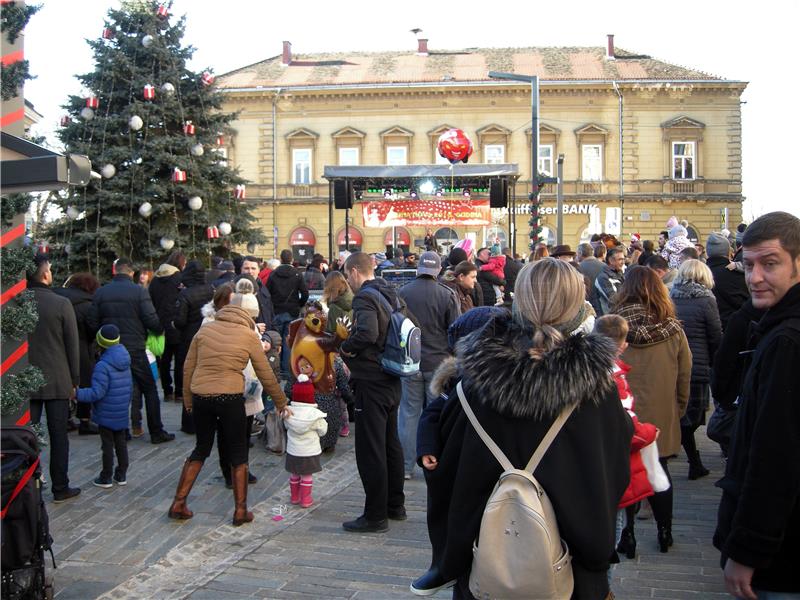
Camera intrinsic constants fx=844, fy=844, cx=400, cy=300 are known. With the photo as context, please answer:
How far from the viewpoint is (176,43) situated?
58.6ft

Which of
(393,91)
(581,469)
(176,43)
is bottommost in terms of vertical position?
(581,469)

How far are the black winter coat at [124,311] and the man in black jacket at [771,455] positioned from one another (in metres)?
7.29

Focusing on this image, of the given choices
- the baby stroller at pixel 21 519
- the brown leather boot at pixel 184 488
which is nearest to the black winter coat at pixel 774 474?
the baby stroller at pixel 21 519

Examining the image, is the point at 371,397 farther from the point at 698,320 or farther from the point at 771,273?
the point at 771,273

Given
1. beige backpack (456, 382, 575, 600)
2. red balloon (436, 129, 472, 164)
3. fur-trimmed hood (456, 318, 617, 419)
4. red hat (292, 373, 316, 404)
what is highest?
red balloon (436, 129, 472, 164)

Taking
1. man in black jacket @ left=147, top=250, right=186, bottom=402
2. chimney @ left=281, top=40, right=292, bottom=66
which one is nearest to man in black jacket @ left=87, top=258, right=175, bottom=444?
man in black jacket @ left=147, top=250, right=186, bottom=402

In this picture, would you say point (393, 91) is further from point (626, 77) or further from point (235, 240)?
point (235, 240)

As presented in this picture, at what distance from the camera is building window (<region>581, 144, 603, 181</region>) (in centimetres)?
4719

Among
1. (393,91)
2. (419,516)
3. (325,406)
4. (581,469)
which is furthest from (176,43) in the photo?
(393,91)

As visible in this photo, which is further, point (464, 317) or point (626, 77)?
point (626, 77)

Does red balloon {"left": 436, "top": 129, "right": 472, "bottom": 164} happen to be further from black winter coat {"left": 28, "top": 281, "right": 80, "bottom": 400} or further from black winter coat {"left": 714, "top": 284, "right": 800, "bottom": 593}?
black winter coat {"left": 714, "top": 284, "right": 800, "bottom": 593}

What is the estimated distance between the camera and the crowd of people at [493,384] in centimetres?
283

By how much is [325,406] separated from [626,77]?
4274 centimetres

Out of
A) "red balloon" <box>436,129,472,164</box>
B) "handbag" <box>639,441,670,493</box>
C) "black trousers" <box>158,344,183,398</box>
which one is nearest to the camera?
"handbag" <box>639,441,670,493</box>
